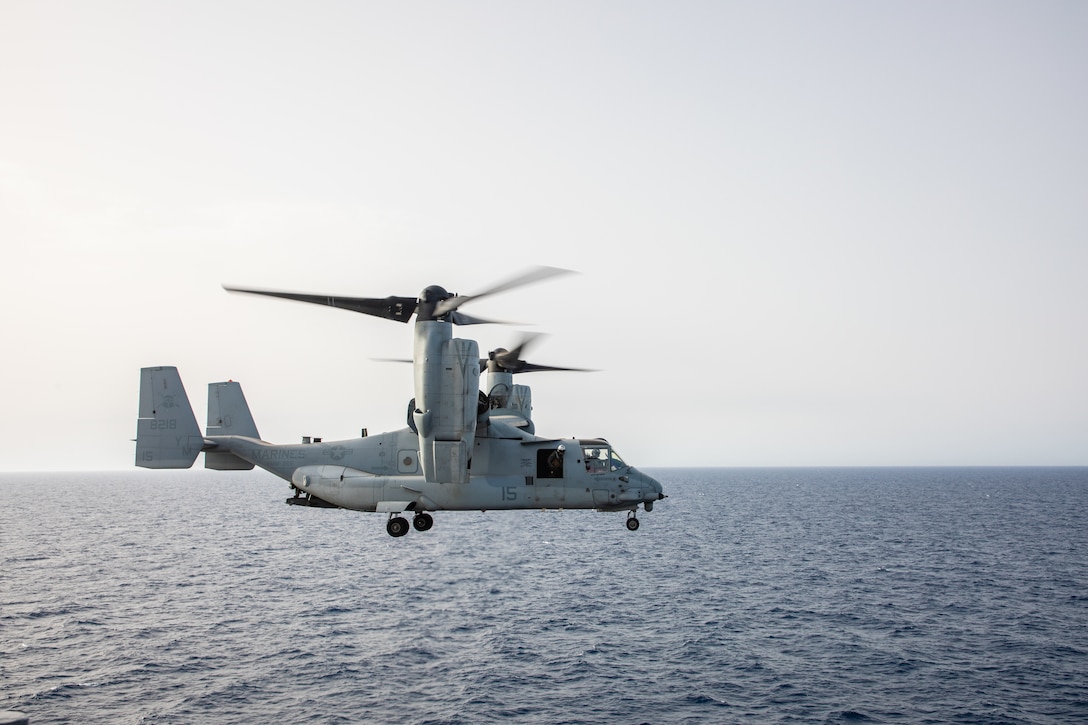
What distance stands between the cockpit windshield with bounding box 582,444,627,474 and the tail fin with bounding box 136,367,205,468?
17908mm

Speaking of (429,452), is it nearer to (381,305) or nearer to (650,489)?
(381,305)

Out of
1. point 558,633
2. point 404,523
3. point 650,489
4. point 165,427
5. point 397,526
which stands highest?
point 165,427

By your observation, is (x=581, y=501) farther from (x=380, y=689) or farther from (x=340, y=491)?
(x=380, y=689)

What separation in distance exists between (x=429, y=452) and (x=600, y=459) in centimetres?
825

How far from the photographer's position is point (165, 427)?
116 ft

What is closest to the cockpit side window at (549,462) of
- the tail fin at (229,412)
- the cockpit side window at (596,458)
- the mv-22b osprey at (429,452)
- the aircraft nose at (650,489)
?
the mv-22b osprey at (429,452)

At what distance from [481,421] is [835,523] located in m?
142

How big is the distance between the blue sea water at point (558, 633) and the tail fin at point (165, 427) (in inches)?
950

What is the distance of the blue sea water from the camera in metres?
52.0

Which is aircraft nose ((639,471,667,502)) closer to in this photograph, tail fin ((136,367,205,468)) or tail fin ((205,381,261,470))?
tail fin ((205,381,261,470))

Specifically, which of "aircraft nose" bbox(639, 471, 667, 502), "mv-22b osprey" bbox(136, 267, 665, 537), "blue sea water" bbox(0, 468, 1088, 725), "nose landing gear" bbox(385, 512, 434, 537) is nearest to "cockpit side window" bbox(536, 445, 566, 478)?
"mv-22b osprey" bbox(136, 267, 665, 537)

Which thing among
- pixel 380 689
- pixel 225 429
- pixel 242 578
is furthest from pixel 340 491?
pixel 242 578

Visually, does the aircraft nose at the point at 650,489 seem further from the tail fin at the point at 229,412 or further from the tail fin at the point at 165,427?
the tail fin at the point at 165,427

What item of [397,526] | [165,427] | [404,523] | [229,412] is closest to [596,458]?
[404,523]
